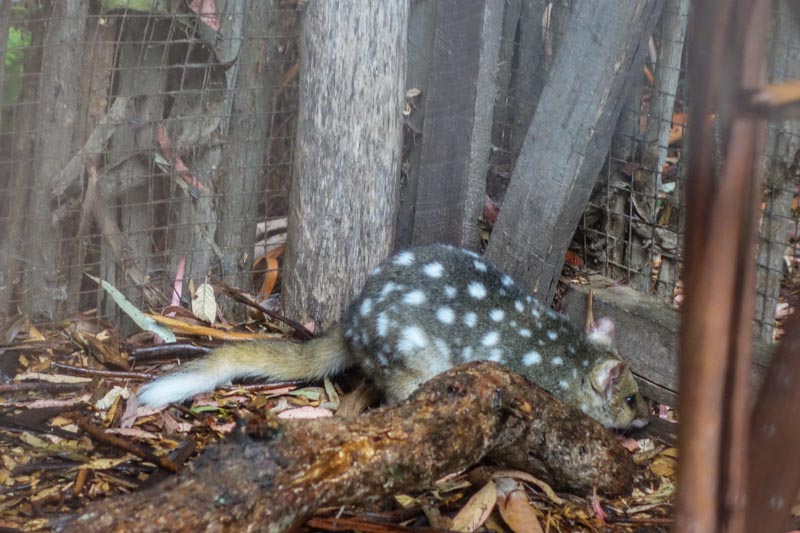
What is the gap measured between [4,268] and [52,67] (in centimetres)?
91

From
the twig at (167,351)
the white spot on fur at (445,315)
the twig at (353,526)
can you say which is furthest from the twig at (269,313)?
the twig at (353,526)

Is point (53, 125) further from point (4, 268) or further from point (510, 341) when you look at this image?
point (510, 341)

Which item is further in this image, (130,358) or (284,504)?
(130,358)

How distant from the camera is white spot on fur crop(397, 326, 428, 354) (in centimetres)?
399

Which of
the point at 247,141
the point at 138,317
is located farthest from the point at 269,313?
the point at 247,141

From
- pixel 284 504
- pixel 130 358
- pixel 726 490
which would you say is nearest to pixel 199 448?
pixel 130 358

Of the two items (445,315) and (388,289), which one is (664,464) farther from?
(388,289)

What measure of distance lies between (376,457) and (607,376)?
1652 mm

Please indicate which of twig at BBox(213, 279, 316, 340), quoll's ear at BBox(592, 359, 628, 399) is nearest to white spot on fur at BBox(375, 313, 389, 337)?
twig at BBox(213, 279, 316, 340)

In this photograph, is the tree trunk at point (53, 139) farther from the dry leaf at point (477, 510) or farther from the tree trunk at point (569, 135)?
the dry leaf at point (477, 510)

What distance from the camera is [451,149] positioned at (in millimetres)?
4387

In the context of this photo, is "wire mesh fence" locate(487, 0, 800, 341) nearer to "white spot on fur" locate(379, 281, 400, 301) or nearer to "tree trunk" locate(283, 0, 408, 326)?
"tree trunk" locate(283, 0, 408, 326)

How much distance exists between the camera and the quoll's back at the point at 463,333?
4.01 m

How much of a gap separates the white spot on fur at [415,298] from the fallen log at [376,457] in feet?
2.79
